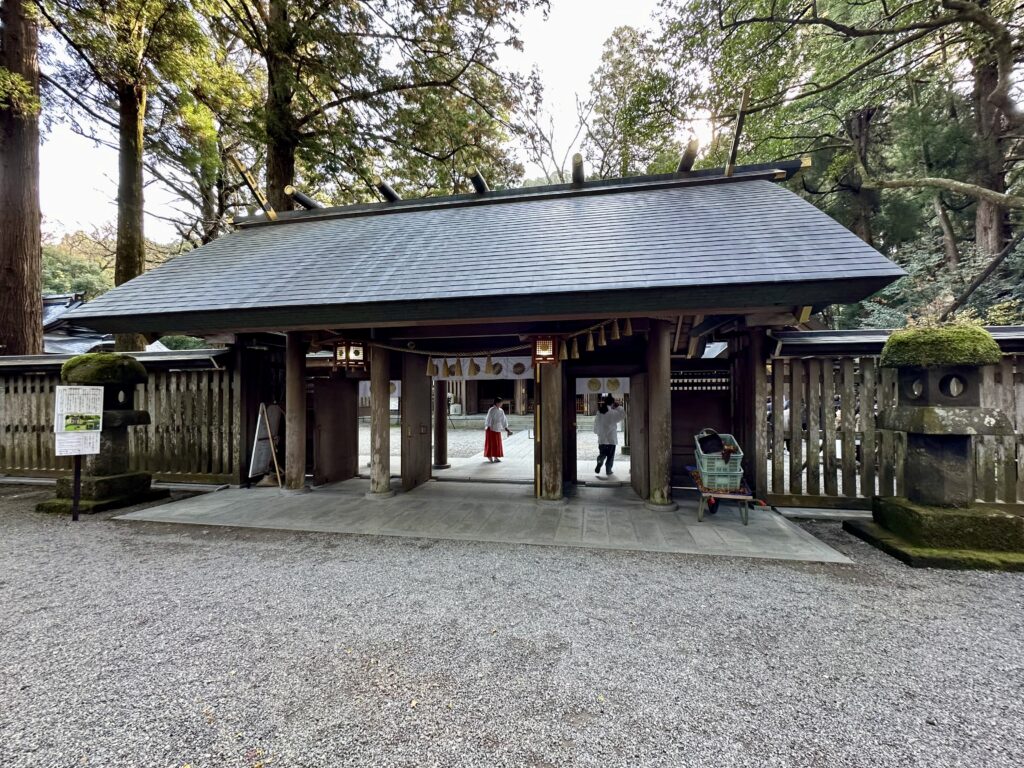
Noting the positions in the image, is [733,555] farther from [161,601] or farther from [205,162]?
[205,162]

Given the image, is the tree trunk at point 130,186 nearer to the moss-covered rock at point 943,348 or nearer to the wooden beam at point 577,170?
the wooden beam at point 577,170

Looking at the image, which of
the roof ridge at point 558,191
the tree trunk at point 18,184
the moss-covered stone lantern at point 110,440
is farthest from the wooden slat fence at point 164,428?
the roof ridge at point 558,191

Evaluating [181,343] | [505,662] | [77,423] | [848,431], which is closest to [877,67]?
[848,431]

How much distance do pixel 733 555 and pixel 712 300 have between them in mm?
2704

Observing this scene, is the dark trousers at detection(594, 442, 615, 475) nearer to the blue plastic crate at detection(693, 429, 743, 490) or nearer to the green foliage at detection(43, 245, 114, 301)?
the blue plastic crate at detection(693, 429, 743, 490)

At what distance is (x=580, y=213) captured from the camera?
21.4 feet

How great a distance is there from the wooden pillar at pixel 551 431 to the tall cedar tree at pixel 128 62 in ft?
31.5

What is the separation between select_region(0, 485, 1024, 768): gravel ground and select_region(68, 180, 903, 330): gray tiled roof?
2.80 m

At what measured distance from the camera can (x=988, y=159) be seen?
11.1 meters

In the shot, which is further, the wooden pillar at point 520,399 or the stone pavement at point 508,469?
the wooden pillar at point 520,399

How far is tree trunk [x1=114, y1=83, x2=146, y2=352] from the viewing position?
8961 millimetres

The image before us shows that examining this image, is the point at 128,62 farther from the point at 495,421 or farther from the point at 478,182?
the point at 495,421

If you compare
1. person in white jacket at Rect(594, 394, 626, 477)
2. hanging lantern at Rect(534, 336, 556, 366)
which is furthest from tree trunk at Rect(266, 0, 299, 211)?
person in white jacket at Rect(594, 394, 626, 477)

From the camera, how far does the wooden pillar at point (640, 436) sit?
6.25 metres
